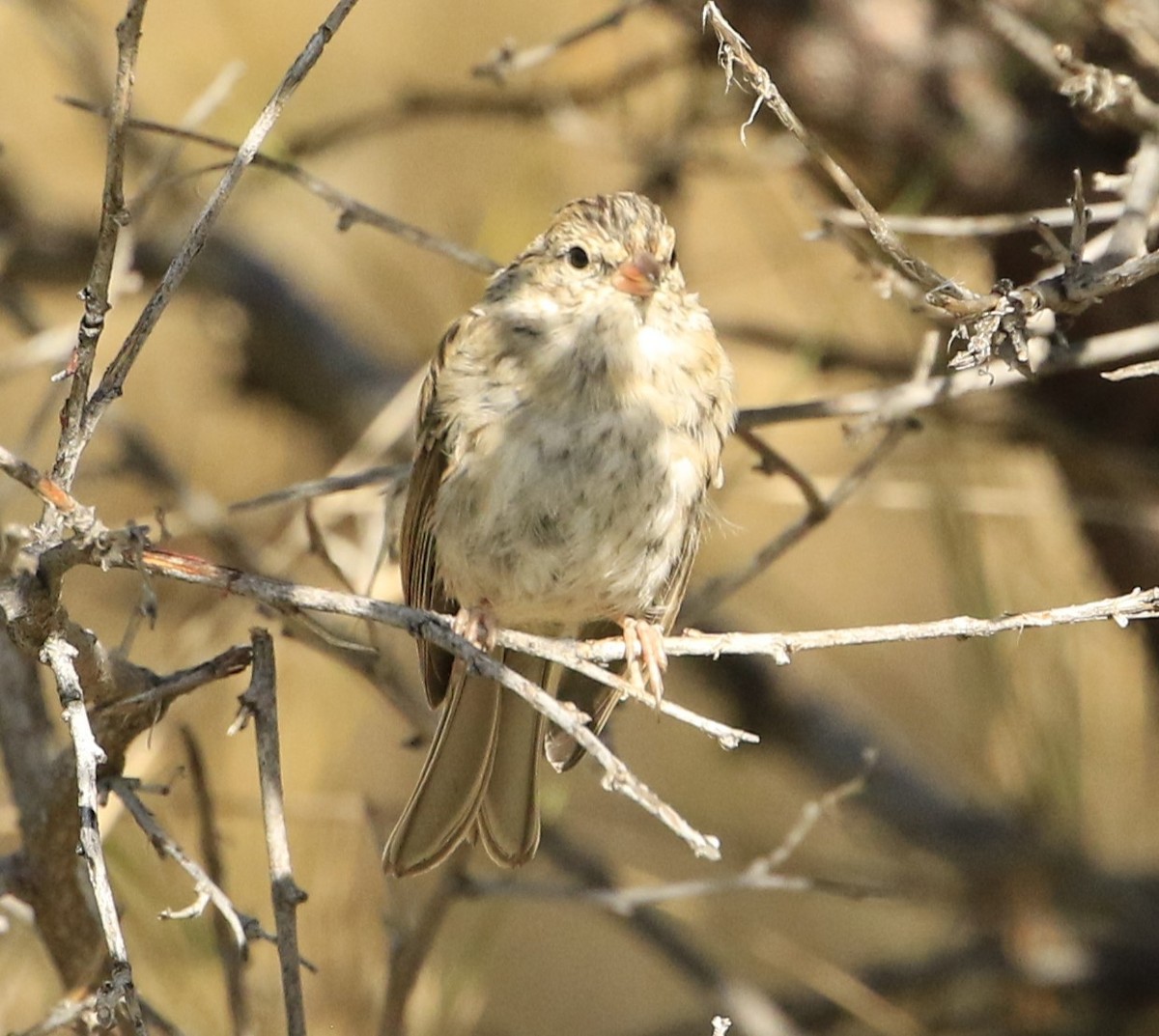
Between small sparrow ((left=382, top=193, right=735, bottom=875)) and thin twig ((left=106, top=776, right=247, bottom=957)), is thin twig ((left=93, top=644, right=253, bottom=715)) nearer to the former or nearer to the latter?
thin twig ((left=106, top=776, right=247, bottom=957))

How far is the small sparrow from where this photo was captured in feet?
8.89

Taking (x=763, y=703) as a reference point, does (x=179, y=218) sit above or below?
above

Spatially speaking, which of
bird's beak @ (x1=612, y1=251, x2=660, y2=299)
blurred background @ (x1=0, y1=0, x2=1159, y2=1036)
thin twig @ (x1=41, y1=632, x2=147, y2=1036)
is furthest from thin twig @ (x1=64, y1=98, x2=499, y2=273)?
thin twig @ (x1=41, y1=632, x2=147, y2=1036)

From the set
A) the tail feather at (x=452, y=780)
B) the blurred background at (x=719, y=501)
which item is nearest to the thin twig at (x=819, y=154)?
the blurred background at (x=719, y=501)

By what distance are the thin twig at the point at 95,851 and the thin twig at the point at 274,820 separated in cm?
23

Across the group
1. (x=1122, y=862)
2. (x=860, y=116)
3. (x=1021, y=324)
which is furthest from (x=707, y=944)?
(x=1021, y=324)

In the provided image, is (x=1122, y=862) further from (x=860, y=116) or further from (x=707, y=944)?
(x=860, y=116)

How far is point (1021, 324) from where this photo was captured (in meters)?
1.88

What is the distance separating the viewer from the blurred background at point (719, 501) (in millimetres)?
3236

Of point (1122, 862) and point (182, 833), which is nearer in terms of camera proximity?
point (182, 833)

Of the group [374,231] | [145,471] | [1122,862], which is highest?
[374,231]

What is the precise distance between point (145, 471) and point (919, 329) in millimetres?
1720

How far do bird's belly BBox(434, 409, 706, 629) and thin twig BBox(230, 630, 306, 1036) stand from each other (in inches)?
32.7

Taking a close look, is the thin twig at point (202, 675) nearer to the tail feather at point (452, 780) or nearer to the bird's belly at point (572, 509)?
the tail feather at point (452, 780)
